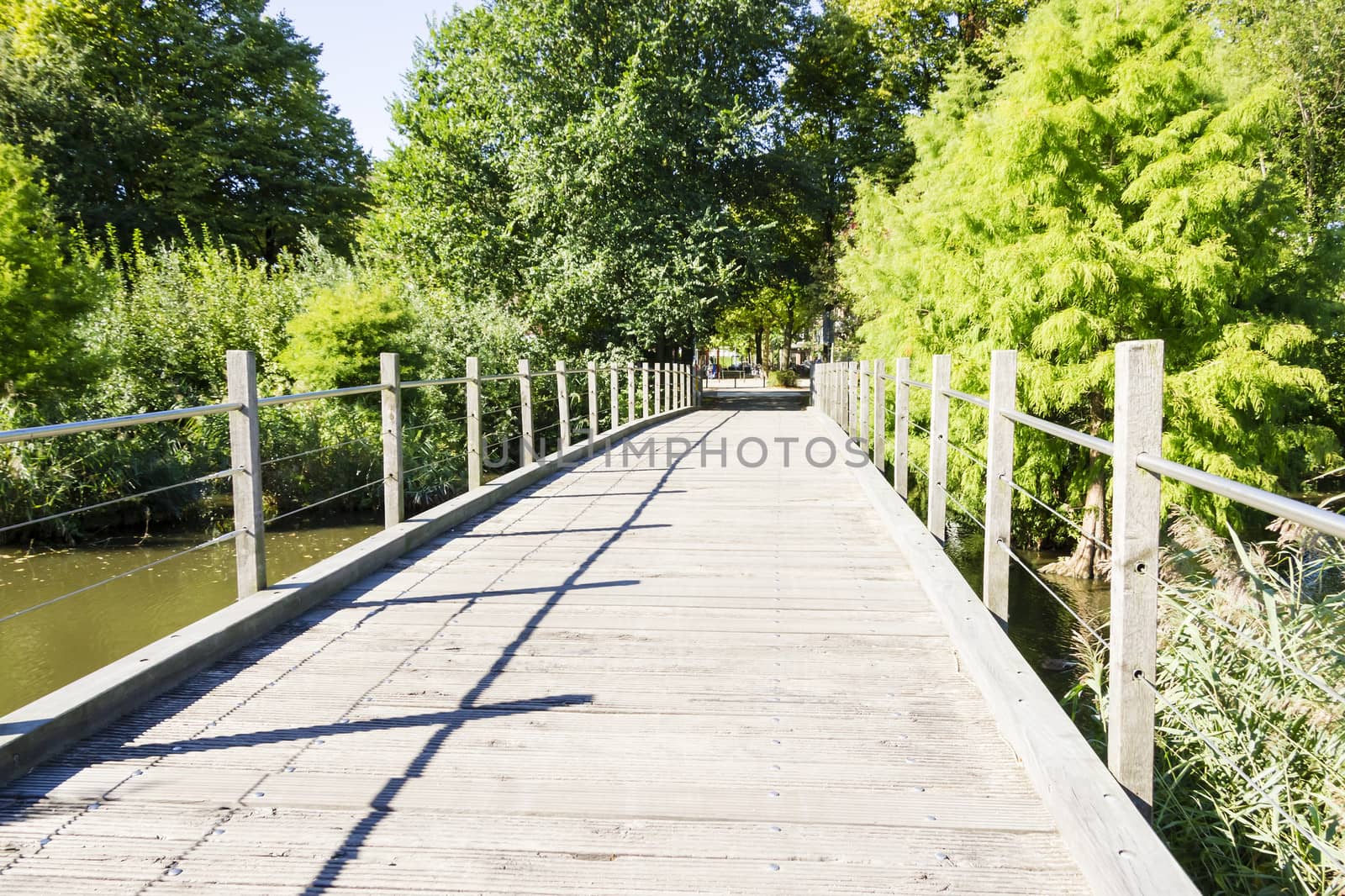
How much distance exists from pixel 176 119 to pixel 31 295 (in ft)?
48.7

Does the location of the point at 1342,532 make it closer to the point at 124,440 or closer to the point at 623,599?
the point at 623,599

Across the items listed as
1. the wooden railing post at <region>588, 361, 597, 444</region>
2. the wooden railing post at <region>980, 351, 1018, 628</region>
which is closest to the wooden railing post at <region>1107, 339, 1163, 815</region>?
the wooden railing post at <region>980, 351, 1018, 628</region>

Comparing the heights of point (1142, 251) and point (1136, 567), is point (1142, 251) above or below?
above

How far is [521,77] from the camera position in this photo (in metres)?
22.6

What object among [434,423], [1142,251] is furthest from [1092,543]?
[434,423]

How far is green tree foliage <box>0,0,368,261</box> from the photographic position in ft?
73.8

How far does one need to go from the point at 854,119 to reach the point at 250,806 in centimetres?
3014

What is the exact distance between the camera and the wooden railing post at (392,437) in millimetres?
5363

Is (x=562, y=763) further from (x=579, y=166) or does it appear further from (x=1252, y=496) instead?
(x=579, y=166)

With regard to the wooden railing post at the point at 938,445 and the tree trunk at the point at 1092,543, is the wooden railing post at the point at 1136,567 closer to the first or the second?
the wooden railing post at the point at 938,445

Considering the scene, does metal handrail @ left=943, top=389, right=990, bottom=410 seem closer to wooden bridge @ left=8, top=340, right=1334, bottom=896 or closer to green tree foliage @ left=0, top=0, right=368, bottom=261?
wooden bridge @ left=8, top=340, right=1334, bottom=896

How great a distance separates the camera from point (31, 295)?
1273cm

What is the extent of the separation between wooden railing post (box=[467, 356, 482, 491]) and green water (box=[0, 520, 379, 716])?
3928 millimetres

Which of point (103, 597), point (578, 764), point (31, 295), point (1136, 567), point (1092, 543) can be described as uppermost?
point (31, 295)
